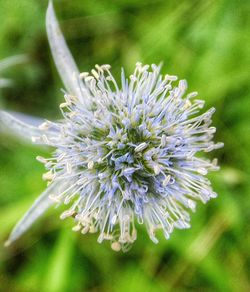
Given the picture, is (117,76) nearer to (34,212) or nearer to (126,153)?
(126,153)

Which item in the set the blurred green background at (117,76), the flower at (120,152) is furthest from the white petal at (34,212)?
the blurred green background at (117,76)

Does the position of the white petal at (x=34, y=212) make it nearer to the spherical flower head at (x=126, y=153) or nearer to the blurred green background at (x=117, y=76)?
the spherical flower head at (x=126, y=153)

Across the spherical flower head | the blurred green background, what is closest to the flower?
the spherical flower head

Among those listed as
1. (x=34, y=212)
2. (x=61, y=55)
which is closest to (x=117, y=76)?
(x=61, y=55)

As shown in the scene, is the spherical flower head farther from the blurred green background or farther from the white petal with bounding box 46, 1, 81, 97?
the blurred green background

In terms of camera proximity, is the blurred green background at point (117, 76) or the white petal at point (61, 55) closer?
the white petal at point (61, 55)

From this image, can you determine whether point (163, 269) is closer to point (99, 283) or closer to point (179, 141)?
point (99, 283)

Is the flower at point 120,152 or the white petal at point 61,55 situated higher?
the white petal at point 61,55
